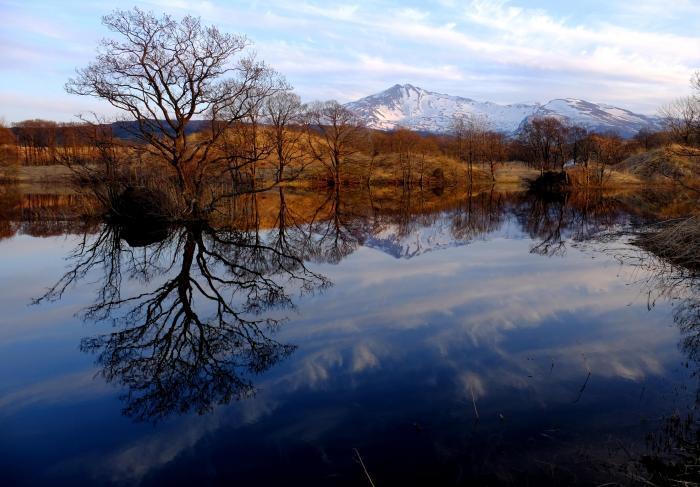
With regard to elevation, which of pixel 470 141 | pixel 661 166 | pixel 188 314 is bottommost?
pixel 188 314

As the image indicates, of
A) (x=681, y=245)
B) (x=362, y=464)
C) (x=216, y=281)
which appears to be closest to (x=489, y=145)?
(x=681, y=245)

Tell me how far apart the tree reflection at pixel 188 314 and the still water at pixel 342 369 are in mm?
48

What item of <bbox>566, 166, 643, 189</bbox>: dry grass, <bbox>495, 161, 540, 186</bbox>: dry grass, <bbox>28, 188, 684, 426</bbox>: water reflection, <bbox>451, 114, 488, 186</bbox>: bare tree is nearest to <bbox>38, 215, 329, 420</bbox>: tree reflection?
<bbox>28, 188, 684, 426</bbox>: water reflection

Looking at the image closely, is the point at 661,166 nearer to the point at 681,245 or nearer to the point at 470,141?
the point at 470,141

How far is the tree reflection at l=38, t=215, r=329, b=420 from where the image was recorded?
6.86m

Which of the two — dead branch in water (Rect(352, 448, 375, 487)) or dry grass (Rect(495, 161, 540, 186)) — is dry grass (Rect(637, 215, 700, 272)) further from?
dry grass (Rect(495, 161, 540, 186))

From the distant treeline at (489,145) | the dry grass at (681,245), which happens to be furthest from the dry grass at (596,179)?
the dry grass at (681,245)

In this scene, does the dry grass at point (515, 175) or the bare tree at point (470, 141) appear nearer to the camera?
the dry grass at point (515, 175)

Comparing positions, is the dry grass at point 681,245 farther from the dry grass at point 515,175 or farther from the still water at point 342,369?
the dry grass at point 515,175

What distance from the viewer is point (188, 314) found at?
9844mm

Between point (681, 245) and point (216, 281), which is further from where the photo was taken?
point (681, 245)

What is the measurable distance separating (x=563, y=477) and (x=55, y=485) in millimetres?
5033

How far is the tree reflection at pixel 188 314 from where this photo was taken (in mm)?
Result: 6859

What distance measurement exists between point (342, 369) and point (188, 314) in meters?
3.99
